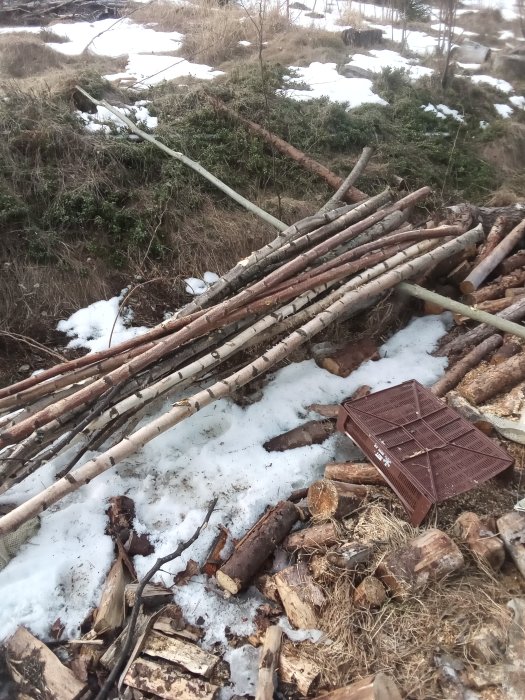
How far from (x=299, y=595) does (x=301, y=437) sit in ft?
4.57

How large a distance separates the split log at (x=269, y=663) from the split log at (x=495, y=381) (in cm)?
256

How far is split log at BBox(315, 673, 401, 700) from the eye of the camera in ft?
7.36

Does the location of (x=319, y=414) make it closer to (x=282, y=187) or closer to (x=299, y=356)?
(x=299, y=356)

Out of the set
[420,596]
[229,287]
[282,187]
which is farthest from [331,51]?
[420,596]

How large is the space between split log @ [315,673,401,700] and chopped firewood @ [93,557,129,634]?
53.8 inches

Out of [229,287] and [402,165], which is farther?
[402,165]

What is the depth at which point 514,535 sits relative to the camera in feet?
9.55

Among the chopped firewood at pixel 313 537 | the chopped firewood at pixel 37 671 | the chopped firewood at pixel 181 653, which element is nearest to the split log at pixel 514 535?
the chopped firewood at pixel 313 537

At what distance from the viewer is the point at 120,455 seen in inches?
139

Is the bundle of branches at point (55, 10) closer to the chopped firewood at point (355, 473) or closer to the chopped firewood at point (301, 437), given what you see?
the chopped firewood at point (301, 437)

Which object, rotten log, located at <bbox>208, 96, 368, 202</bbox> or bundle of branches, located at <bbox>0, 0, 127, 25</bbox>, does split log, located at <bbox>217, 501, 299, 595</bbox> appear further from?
bundle of branches, located at <bbox>0, 0, 127, 25</bbox>

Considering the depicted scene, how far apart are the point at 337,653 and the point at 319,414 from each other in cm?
201

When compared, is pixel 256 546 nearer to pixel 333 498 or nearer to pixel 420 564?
pixel 333 498

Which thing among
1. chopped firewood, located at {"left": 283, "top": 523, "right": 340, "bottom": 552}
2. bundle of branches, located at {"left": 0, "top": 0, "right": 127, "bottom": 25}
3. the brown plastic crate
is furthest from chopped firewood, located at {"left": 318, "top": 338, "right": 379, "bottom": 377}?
bundle of branches, located at {"left": 0, "top": 0, "right": 127, "bottom": 25}
